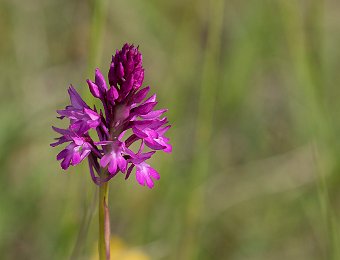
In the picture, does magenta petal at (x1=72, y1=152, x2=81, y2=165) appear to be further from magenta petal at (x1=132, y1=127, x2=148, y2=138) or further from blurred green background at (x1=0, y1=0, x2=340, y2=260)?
blurred green background at (x1=0, y1=0, x2=340, y2=260)

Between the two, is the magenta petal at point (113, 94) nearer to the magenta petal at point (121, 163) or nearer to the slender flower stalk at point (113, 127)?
the slender flower stalk at point (113, 127)

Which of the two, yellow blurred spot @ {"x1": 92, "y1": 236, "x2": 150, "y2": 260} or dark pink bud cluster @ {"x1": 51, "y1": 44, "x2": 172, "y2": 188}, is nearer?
dark pink bud cluster @ {"x1": 51, "y1": 44, "x2": 172, "y2": 188}

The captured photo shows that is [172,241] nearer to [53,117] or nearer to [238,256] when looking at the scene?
[238,256]

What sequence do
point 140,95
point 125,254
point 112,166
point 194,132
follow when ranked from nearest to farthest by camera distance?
point 112,166, point 140,95, point 125,254, point 194,132

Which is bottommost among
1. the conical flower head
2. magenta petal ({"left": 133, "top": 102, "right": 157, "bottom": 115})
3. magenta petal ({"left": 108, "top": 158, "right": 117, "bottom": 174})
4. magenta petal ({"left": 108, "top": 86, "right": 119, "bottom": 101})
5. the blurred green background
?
magenta petal ({"left": 108, "top": 158, "right": 117, "bottom": 174})

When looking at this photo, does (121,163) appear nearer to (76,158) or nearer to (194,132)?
(76,158)

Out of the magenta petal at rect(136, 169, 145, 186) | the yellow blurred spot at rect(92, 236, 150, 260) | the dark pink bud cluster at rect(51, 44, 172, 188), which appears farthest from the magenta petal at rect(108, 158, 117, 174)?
the yellow blurred spot at rect(92, 236, 150, 260)

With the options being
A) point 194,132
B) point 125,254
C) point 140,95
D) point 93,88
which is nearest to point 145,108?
point 140,95
